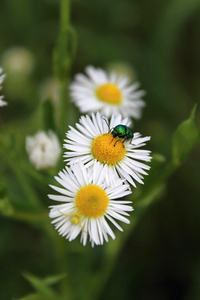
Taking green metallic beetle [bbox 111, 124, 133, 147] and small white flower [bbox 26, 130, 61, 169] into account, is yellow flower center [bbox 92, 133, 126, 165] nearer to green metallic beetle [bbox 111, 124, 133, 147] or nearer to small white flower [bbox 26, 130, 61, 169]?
green metallic beetle [bbox 111, 124, 133, 147]

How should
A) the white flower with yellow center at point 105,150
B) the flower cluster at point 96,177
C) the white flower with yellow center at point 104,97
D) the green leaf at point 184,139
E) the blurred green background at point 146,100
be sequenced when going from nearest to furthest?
the flower cluster at point 96,177 → the white flower with yellow center at point 105,150 → the green leaf at point 184,139 → the white flower with yellow center at point 104,97 → the blurred green background at point 146,100

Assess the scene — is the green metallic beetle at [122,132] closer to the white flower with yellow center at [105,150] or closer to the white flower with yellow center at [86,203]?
the white flower with yellow center at [105,150]

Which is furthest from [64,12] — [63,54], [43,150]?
[43,150]

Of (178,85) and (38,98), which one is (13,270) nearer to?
(38,98)

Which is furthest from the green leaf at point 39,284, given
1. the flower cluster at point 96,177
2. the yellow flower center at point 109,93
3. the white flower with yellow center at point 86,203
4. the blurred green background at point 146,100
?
the yellow flower center at point 109,93

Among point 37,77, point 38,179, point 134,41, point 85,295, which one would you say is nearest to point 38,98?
point 37,77

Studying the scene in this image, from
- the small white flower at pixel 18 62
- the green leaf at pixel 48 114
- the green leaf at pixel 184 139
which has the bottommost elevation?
the green leaf at pixel 184 139
